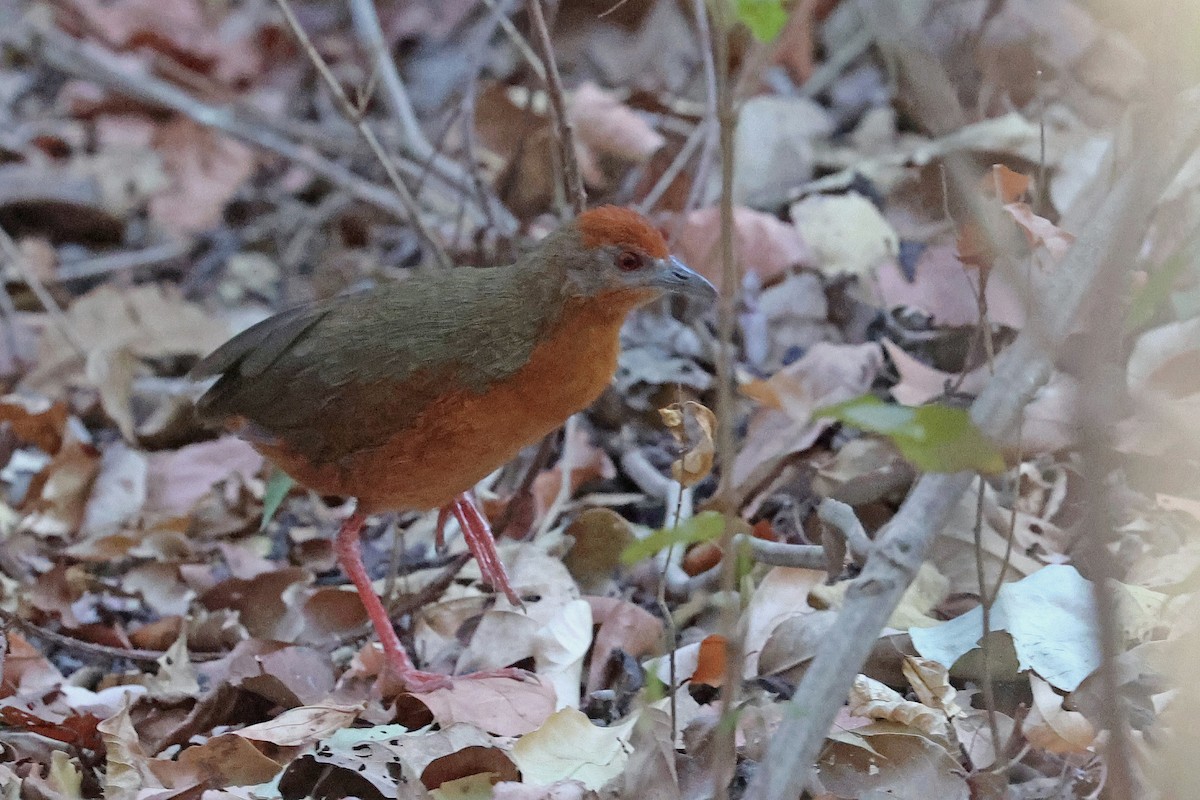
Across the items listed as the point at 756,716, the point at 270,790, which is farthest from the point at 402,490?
the point at 756,716

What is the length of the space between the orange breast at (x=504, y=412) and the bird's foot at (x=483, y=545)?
20cm

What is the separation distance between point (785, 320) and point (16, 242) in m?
4.04

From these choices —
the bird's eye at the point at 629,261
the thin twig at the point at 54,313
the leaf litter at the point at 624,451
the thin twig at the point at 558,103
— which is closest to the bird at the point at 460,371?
the bird's eye at the point at 629,261

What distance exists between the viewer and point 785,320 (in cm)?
482

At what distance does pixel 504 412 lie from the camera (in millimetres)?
3355

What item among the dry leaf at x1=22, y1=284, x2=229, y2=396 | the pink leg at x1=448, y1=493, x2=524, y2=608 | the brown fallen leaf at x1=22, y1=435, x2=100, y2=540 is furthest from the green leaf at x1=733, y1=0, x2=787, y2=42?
the dry leaf at x1=22, y1=284, x2=229, y2=396

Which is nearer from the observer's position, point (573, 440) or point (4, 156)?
point (573, 440)

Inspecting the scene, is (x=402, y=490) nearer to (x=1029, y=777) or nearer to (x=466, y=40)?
(x=1029, y=777)

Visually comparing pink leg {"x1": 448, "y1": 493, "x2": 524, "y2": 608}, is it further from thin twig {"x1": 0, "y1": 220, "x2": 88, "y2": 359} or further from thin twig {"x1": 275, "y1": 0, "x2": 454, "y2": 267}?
thin twig {"x1": 0, "y1": 220, "x2": 88, "y2": 359}

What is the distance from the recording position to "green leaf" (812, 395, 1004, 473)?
1.70 m

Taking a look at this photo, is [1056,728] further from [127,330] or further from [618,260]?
[127,330]

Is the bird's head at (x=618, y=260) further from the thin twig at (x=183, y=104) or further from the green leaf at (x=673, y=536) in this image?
the thin twig at (x=183, y=104)

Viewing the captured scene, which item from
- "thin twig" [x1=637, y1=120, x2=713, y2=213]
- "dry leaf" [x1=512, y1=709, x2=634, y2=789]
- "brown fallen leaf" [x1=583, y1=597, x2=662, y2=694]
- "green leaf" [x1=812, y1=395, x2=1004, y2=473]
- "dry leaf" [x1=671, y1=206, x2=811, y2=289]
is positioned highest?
"green leaf" [x1=812, y1=395, x2=1004, y2=473]

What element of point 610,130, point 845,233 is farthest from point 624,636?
point 610,130
